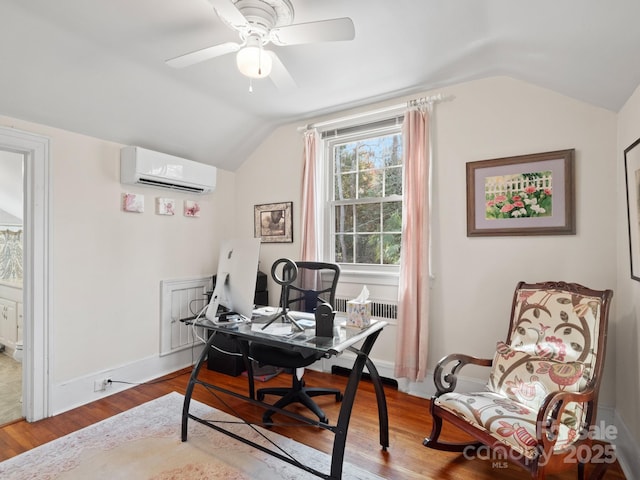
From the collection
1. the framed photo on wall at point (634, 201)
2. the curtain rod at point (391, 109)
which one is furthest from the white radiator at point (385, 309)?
the curtain rod at point (391, 109)

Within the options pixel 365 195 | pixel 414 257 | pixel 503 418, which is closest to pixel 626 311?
pixel 503 418

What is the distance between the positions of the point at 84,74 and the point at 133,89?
1.07 ft

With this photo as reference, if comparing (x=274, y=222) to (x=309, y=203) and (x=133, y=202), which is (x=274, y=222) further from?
(x=133, y=202)

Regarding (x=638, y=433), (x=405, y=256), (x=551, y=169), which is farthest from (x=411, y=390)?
(x=551, y=169)

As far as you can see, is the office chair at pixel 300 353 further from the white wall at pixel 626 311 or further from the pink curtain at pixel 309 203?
the white wall at pixel 626 311

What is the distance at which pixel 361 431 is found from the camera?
2.30 m

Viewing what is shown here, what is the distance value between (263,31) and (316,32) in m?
0.33

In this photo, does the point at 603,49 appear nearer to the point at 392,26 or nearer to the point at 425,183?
the point at 392,26

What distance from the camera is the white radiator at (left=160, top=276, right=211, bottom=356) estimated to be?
10.9 feet

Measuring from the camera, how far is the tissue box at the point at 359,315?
6.74 ft

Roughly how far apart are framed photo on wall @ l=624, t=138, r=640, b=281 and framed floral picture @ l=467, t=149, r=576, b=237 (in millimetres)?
408

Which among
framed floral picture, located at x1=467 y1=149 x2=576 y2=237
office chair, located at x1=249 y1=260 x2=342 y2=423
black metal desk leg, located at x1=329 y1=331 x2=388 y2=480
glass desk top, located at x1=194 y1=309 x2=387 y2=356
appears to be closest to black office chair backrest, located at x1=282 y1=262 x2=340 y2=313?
office chair, located at x1=249 y1=260 x2=342 y2=423

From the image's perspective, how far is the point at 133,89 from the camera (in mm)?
2562

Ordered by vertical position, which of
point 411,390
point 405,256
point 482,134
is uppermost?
point 482,134
